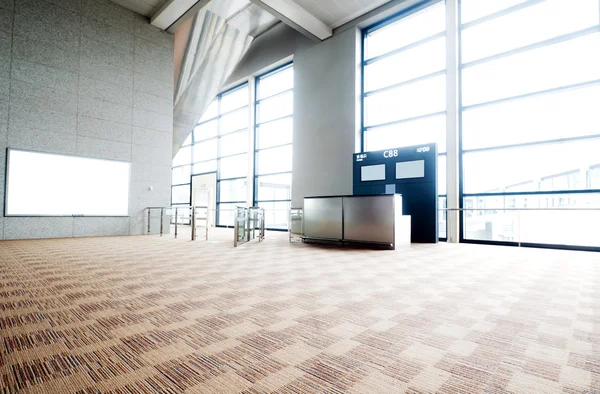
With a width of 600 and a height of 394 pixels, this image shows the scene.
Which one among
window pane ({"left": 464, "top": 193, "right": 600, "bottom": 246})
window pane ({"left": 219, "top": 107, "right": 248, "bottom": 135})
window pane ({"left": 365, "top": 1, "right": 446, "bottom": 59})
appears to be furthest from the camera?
window pane ({"left": 219, "top": 107, "right": 248, "bottom": 135})

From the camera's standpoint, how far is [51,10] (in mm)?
8250

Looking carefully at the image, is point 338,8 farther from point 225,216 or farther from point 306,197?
point 225,216

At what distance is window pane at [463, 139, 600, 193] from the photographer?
21.1ft

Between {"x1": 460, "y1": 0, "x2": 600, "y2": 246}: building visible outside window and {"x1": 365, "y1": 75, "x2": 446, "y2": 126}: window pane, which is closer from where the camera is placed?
{"x1": 460, "y1": 0, "x2": 600, "y2": 246}: building visible outside window

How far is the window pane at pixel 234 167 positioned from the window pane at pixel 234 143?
26 cm

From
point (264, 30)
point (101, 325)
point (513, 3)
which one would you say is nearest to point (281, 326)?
point (101, 325)

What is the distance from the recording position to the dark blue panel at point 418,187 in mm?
7578

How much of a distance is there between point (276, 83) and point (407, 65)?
538 cm

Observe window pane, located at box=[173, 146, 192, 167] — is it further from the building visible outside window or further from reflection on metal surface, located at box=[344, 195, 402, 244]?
the building visible outside window

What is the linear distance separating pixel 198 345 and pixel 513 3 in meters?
9.39

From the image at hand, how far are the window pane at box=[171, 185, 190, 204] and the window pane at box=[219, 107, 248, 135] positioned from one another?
3.79 meters

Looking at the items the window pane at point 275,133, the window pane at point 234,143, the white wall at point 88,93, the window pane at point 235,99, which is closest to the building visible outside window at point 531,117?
the window pane at point 275,133

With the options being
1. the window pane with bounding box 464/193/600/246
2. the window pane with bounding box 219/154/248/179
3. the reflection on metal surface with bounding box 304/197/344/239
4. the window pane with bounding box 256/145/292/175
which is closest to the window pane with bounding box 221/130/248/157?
the window pane with bounding box 219/154/248/179

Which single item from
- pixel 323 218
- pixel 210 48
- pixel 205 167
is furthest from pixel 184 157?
pixel 323 218
